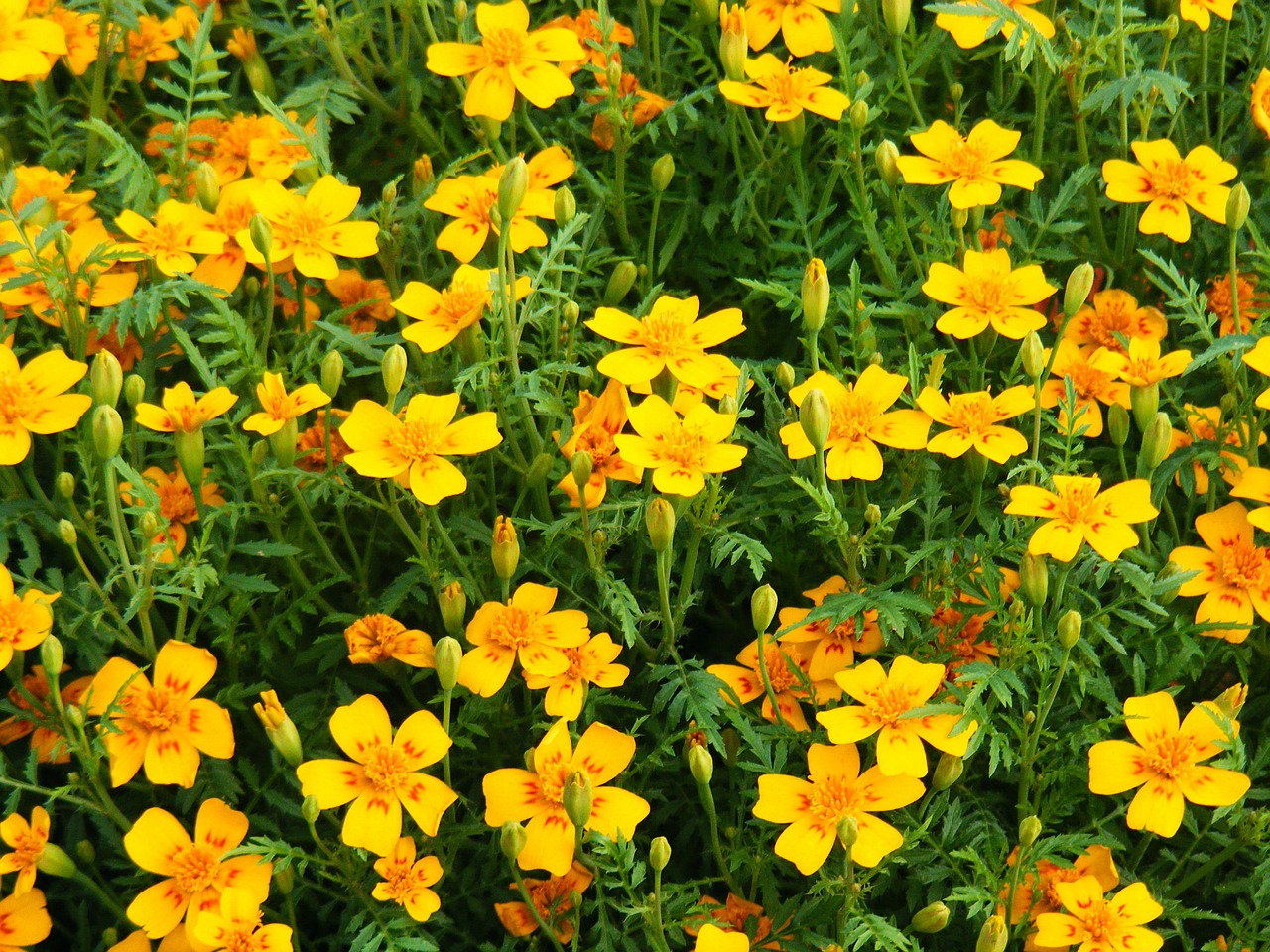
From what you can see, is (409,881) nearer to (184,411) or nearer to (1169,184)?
(184,411)

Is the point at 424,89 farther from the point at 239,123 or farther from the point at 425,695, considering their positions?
the point at 425,695

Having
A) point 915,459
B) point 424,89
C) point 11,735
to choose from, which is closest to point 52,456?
point 11,735

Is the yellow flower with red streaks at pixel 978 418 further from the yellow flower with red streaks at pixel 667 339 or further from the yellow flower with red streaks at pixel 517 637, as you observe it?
the yellow flower with red streaks at pixel 517 637

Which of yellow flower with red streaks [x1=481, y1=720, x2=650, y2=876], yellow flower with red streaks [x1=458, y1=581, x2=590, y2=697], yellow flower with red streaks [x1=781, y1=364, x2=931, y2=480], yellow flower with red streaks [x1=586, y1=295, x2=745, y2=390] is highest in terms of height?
yellow flower with red streaks [x1=586, y1=295, x2=745, y2=390]

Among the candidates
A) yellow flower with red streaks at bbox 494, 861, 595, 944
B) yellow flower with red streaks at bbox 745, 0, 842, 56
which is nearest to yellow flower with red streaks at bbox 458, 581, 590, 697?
yellow flower with red streaks at bbox 494, 861, 595, 944

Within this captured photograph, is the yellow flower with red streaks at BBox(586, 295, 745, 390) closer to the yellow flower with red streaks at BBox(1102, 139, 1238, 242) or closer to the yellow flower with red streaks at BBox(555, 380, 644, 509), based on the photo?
the yellow flower with red streaks at BBox(555, 380, 644, 509)

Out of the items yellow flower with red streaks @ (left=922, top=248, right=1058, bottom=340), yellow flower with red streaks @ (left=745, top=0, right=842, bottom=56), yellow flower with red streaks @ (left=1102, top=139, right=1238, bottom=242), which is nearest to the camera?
yellow flower with red streaks @ (left=922, top=248, right=1058, bottom=340)
